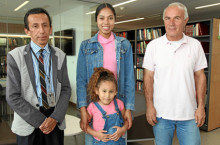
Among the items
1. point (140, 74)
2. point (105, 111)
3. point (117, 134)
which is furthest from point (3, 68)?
point (117, 134)

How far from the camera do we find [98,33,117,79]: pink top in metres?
1.64

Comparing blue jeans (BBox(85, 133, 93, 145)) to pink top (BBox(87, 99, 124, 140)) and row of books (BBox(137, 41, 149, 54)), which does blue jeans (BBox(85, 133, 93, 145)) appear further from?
row of books (BBox(137, 41, 149, 54))

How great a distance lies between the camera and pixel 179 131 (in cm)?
174

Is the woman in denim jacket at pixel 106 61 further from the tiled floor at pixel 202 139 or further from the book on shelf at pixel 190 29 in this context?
the book on shelf at pixel 190 29

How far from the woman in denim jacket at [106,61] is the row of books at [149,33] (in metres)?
3.91

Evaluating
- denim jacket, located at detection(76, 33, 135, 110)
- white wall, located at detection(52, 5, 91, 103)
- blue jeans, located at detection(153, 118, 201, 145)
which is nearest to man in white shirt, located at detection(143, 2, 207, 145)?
blue jeans, located at detection(153, 118, 201, 145)

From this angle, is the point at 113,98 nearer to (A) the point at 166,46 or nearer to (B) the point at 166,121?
(B) the point at 166,121

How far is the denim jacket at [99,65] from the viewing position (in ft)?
5.33

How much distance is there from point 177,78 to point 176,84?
0.05m

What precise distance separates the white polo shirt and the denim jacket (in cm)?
26

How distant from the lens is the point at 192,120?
1704 mm

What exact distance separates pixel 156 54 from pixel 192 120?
628 mm

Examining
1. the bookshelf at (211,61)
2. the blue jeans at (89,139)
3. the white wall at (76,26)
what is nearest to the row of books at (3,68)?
the white wall at (76,26)

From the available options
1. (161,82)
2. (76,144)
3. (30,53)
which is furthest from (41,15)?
(76,144)
